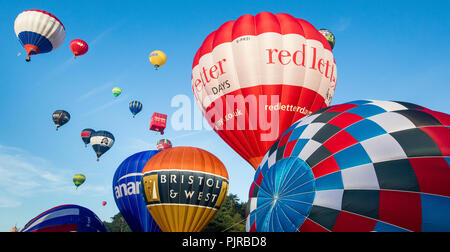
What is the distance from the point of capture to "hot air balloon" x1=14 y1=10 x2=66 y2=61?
2444 centimetres

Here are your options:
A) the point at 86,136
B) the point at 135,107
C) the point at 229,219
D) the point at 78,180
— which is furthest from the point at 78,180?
the point at 229,219

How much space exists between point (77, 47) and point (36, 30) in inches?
200

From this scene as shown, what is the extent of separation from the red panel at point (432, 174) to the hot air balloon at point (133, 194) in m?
13.6

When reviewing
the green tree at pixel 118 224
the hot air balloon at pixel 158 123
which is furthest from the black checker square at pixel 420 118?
the green tree at pixel 118 224

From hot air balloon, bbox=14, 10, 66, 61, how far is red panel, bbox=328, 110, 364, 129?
26121 millimetres

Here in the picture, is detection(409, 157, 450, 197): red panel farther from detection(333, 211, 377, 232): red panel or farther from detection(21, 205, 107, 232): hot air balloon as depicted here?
detection(21, 205, 107, 232): hot air balloon

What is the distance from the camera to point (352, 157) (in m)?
4.74

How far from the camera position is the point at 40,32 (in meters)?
24.7

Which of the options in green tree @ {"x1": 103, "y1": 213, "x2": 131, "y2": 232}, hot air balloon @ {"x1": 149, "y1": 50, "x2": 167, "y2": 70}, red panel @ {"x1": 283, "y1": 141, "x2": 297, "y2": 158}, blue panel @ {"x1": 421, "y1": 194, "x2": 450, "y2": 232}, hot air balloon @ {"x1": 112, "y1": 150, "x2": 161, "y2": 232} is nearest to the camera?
blue panel @ {"x1": 421, "y1": 194, "x2": 450, "y2": 232}

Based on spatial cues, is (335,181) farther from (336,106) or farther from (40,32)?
(40,32)

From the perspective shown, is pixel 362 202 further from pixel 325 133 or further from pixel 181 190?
pixel 181 190

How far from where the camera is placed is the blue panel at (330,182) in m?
4.65

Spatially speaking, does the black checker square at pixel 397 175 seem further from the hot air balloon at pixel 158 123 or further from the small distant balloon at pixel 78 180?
the hot air balloon at pixel 158 123

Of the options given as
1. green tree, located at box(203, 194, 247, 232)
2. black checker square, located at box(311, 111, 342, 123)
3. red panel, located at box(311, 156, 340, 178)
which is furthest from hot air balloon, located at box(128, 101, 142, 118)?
red panel, located at box(311, 156, 340, 178)
